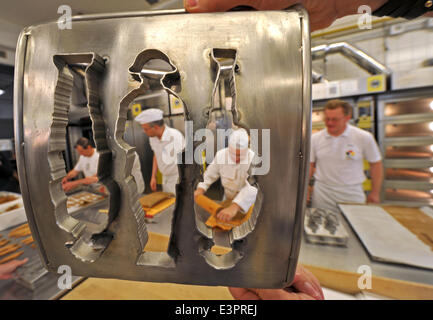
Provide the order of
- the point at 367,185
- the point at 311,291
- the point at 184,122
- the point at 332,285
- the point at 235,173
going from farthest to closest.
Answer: the point at 367,185 < the point at 235,173 < the point at 332,285 < the point at 311,291 < the point at 184,122

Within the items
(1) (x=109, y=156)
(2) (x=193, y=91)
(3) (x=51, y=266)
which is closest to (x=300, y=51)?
(2) (x=193, y=91)

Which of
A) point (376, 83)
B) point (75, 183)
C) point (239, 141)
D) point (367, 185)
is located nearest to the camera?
point (239, 141)

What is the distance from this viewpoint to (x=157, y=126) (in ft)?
7.55

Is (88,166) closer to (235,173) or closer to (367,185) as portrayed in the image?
(235,173)

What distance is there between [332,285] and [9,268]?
1.46 metres

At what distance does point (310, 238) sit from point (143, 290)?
866 mm

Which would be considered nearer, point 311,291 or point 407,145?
point 311,291

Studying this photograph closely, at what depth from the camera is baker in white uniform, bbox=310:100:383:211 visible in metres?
1.89

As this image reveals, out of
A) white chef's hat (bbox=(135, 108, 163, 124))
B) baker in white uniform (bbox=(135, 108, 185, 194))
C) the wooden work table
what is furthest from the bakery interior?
white chef's hat (bbox=(135, 108, 163, 124))

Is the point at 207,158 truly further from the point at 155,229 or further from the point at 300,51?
the point at 155,229

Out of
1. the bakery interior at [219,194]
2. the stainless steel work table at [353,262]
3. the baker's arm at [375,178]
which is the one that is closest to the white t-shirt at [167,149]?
the bakery interior at [219,194]

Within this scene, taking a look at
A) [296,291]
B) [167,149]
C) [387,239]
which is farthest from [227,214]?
[167,149]

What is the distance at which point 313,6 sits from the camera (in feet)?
1.56

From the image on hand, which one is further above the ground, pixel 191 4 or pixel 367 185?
pixel 191 4
